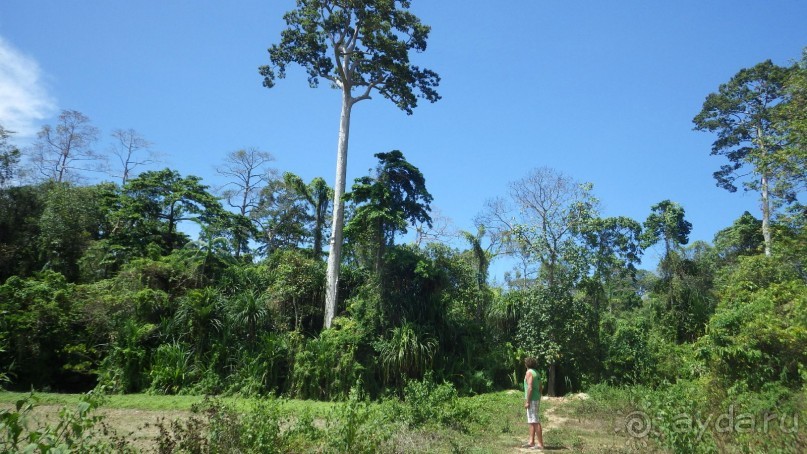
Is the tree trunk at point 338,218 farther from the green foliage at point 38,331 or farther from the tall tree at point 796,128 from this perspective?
the tall tree at point 796,128

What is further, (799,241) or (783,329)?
(799,241)

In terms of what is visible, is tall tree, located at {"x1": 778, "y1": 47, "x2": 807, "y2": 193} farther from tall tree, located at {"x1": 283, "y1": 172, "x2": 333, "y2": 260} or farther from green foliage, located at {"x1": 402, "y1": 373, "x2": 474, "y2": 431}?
tall tree, located at {"x1": 283, "y1": 172, "x2": 333, "y2": 260}

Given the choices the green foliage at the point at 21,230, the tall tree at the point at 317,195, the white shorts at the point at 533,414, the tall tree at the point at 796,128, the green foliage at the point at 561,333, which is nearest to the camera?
the white shorts at the point at 533,414

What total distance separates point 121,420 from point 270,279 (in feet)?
24.9

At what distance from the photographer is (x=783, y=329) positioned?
8.61 m

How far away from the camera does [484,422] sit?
9.18 metres

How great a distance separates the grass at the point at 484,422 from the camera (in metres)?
6.81

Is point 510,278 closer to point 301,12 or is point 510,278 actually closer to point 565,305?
point 565,305

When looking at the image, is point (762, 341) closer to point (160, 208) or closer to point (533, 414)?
point (533, 414)

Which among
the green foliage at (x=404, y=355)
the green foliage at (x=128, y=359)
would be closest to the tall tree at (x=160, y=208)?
the green foliage at (x=128, y=359)

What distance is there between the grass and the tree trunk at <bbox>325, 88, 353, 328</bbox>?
4.19 meters

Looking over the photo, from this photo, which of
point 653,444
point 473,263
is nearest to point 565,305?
point 473,263

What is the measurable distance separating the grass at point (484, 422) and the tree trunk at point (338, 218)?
4.19 metres

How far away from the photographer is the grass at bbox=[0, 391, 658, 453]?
6.81 meters
